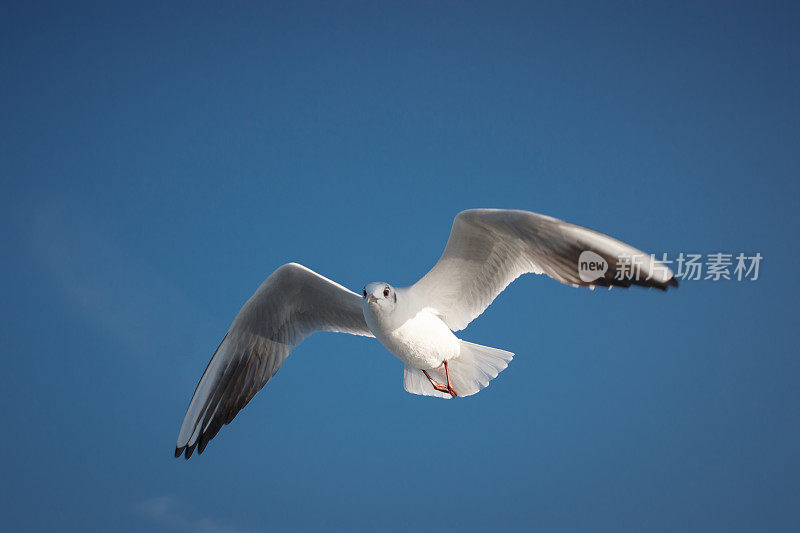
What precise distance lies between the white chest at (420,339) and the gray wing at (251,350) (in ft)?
1.90

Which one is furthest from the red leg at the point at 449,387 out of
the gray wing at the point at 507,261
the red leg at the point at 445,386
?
the gray wing at the point at 507,261

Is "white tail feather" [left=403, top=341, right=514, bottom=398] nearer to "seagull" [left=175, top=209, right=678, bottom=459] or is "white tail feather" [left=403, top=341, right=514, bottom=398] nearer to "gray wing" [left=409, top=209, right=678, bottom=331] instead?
"seagull" [left=175, top=209, right=678, bottom=459]

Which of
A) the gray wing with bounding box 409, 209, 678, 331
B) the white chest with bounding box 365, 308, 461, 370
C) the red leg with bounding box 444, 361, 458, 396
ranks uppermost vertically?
the gray wing with bounding box 409, 209, 678, 331

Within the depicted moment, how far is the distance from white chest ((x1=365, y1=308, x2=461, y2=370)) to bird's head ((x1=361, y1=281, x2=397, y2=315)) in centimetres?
9

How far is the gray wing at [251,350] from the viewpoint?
4.23 meters

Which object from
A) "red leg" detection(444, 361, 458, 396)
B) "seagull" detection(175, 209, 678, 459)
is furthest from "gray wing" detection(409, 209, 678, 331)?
"red leg" detection(444, 361, 458, 396)

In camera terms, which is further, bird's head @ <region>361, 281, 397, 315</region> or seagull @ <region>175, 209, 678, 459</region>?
bird's head @ <region>361, 281, 397, 315</region>

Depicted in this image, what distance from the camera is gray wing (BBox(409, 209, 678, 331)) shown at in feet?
9.71

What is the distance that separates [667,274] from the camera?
2.85 m

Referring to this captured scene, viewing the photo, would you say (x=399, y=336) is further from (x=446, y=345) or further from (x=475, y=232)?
(x=475, y=232)

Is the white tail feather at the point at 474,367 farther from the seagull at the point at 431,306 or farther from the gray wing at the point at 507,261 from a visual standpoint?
the gray wing at the point at 507,261

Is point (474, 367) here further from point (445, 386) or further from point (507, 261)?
point (507, 261)

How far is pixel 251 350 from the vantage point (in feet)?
14.2

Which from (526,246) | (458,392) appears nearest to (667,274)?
(526,246)
